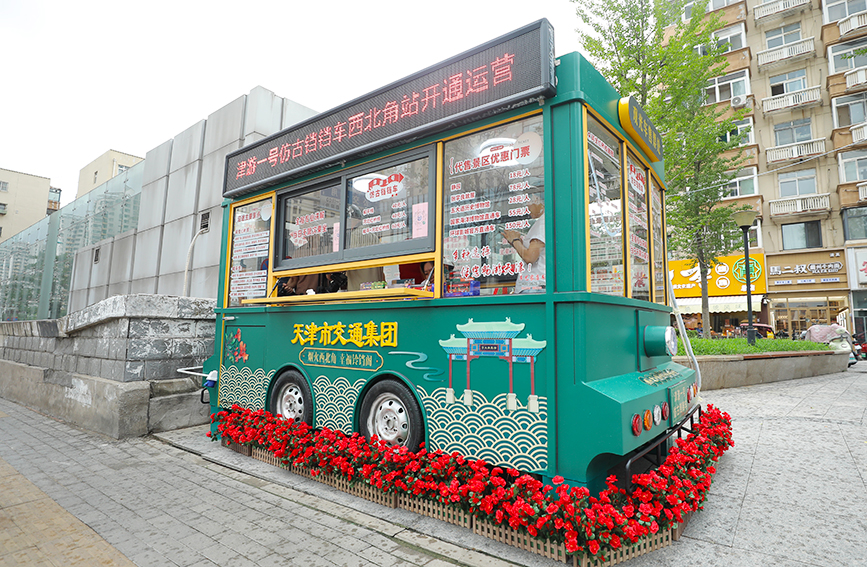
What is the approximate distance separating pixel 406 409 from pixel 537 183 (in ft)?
6.77

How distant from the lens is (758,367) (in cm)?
998

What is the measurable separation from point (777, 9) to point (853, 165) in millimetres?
8429

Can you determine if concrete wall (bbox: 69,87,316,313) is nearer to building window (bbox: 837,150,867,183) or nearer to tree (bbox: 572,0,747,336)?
tree (bbox: 572,0,747,336)

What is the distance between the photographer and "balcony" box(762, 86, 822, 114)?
20.7m

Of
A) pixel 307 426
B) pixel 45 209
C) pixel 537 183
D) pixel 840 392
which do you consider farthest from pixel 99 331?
pixel 45 209

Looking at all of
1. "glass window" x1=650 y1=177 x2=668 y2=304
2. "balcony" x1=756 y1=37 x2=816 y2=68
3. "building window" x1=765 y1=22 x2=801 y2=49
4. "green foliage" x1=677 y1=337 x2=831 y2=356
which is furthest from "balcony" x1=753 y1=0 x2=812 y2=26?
"glass window" x1=650 y1=177 x2=668 y2=304

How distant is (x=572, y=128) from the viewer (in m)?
3.09

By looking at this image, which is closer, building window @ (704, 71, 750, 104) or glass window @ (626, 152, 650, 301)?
glass window @ (626, 152, 650, 301)

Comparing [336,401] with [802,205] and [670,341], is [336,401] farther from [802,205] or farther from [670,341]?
[802,205]

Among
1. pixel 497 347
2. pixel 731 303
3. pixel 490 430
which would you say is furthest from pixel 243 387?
pixel 731 303

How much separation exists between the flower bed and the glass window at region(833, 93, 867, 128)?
24077 mm

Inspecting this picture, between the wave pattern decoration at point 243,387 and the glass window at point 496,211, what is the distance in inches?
107

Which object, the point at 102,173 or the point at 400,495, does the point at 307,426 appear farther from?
the point at 102,173

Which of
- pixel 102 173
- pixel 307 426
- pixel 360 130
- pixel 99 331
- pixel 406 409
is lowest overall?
pixel 307 426
